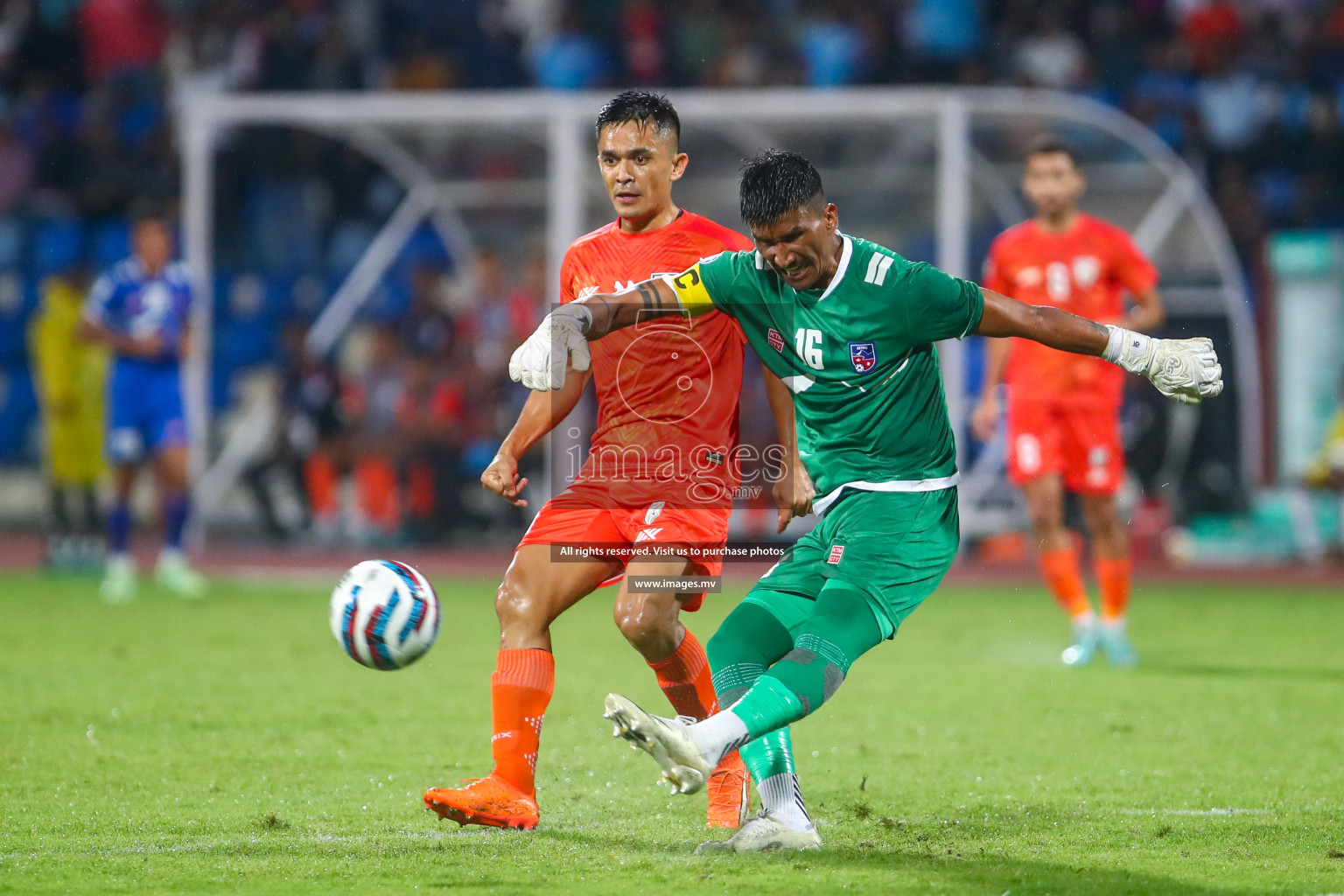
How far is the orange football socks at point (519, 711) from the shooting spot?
480cm

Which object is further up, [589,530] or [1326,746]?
[589,530]

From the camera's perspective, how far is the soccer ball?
Answer: 485 cm

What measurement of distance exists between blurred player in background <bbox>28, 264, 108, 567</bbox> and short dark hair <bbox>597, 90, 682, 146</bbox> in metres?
11.3

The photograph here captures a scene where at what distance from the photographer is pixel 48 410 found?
50.7 ft

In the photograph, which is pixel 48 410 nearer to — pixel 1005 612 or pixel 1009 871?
pixel 1005 612

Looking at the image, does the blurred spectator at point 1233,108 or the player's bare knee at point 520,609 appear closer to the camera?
the player's bare knee at point 520,609

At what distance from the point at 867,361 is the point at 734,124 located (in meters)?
10.9

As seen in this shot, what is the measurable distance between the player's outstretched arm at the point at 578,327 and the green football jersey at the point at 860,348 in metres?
0.07

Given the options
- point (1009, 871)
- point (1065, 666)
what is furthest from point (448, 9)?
point (1009, 871)

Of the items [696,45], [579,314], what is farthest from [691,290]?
[696,45]

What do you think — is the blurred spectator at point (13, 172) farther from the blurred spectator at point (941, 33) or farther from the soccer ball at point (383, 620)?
the soccer ball at point (383, 620)

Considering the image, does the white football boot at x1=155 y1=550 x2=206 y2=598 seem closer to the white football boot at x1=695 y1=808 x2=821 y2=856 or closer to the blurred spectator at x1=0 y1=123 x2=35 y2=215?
the white football boot at x1=695 y1=808 x2=821 y2=856

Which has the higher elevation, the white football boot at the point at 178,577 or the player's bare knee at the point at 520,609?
the player's bare knee at the point at 520,609

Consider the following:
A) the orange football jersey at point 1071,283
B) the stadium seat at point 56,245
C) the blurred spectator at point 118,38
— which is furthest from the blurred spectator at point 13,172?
the orange football jersey at point 1071,283
